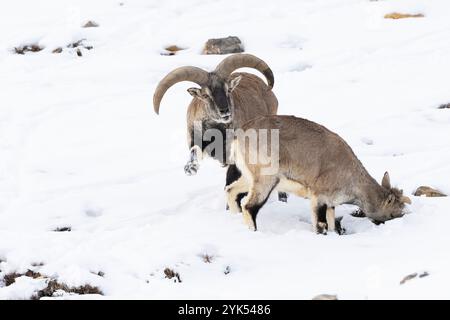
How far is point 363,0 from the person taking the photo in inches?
933

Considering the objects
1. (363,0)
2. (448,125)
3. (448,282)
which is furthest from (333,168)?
(363,0)

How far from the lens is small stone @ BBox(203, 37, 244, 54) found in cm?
2030

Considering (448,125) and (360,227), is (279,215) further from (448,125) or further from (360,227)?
(448,125)

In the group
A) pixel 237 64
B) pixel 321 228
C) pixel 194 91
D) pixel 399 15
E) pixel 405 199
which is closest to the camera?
pixel 321 228

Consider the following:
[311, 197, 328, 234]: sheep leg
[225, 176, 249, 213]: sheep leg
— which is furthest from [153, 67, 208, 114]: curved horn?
[311, 197, 328, 234]: sheep leg

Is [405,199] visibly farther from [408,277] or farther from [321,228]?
[408,277]

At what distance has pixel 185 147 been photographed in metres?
15.3

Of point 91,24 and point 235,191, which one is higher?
point 235,191

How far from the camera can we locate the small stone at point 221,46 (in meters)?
20.3

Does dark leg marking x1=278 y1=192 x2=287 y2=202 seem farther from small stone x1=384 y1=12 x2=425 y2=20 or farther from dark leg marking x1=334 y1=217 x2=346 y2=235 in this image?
small stone x1=384 y1=12 x2=425 y2=20

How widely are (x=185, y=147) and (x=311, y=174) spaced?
206 inches

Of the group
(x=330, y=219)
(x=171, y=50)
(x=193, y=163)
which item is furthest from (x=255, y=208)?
(x=171, y=50)

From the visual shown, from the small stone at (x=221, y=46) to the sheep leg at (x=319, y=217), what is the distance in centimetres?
1048

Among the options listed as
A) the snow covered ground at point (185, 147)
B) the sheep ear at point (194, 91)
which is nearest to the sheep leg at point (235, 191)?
the snow covered ground at point (185, 147)
